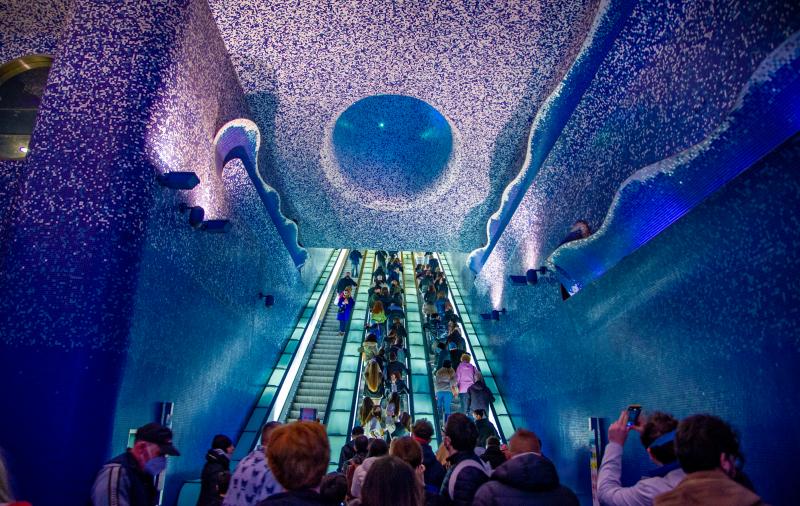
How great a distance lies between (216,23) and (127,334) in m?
3.72

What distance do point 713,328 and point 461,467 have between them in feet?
5.70

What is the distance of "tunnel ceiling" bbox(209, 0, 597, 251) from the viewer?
6012mm

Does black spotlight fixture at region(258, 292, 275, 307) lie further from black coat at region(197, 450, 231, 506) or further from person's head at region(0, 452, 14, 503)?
person's head at region(0, 452, 14, 503)

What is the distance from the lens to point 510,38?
20.5ft

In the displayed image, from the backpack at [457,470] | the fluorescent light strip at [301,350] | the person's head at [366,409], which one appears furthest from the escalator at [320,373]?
the backpack at [457,470]

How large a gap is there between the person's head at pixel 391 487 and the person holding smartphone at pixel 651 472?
1102 millimetres

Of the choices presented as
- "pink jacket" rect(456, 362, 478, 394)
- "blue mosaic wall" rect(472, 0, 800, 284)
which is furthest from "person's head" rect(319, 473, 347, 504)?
"pink jacket" rect(456, 362, 478, 394)

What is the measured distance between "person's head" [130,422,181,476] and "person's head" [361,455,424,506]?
165cm

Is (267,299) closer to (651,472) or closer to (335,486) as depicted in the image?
(335,486)

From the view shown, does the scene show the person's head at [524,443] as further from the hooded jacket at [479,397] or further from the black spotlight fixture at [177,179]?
→ the hooded jacket at [479,397]

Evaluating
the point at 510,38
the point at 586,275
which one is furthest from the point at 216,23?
the point at 586,275

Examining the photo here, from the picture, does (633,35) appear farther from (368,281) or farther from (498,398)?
(368,281)

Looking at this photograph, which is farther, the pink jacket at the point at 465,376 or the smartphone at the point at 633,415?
the pink jacket at the point at 465,376

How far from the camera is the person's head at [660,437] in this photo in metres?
2.55
